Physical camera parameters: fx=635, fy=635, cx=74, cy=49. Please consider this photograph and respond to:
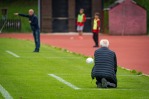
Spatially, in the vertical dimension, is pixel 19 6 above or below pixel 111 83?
below

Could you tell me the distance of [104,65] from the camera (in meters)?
17.0

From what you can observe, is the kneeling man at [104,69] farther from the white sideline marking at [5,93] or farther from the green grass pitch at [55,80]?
the white sideline marking at [5,93]

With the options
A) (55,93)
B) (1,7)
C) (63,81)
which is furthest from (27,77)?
(1,7)

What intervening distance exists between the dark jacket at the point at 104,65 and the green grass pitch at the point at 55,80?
448 millimetres

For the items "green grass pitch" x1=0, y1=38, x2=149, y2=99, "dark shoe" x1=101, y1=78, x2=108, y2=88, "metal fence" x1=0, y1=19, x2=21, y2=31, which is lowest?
"metal fence" x1=0, y1=19, x2=21, y2=31

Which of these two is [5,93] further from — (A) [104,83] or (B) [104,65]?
(B) [104,65]

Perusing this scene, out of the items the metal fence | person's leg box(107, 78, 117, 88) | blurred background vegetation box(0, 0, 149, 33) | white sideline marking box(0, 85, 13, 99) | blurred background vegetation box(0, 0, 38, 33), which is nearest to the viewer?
white sideline marking box(0, 85, 13, 99)

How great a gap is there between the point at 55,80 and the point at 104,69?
2596 millimetres

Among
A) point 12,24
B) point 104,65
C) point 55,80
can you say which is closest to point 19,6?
point 12,24

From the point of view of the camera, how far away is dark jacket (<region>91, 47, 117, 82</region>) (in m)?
16.8

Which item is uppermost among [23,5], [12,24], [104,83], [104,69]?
[104,69]

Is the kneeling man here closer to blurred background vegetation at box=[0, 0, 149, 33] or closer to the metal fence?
blurred background vegetation at box=[0, 0, 149, 33]

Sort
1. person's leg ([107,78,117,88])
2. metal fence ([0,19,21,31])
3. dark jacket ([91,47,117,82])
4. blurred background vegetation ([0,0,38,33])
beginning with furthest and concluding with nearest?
blurred background vegetation ([0,0,38,33])
metal fence ([0,19,21,31])
person's leg ([107,78,117,88])
dark jacket ([91,47,117,82])

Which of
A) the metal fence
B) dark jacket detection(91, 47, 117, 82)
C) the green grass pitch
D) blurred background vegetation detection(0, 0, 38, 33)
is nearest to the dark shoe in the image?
dark jacket detection(91, 47, 117, 82)
